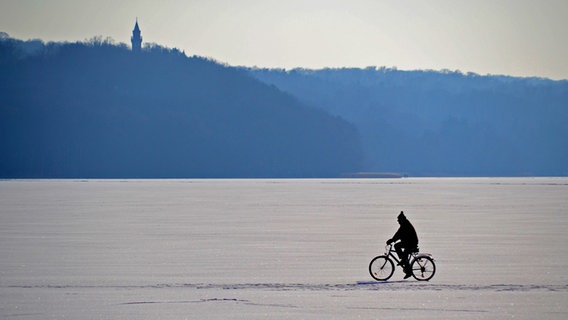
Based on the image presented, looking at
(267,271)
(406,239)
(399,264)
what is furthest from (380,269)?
(267,271)

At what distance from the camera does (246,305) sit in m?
15.5

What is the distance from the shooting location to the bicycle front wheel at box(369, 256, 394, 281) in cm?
1916

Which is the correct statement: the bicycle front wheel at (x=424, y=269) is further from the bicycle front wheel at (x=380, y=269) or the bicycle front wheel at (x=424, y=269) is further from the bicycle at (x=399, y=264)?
the bicycle front wheel at (x=380, y=269)

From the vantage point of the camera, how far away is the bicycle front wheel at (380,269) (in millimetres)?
19156

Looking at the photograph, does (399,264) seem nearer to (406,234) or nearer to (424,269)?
(424,269)

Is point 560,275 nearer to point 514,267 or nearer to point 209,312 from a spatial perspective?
point 514,267

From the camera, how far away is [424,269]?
19094 millimetres

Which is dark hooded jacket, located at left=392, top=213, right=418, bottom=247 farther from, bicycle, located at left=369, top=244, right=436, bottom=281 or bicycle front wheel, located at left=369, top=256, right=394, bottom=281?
bicycle front wheel, located at left=369, top=256, right=394, bottom=281

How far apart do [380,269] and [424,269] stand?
81 cm

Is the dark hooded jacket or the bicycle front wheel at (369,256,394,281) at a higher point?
the dark hooded jacket

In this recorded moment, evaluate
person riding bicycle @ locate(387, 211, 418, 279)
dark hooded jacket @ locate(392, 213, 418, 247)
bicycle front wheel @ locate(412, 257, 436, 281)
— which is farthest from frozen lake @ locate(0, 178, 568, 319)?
dark hooded jacket @ locate(392, 213, 418, 247)

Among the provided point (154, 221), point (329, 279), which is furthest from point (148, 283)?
point (154, 221)

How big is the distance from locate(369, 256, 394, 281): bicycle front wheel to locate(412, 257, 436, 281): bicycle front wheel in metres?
0.46

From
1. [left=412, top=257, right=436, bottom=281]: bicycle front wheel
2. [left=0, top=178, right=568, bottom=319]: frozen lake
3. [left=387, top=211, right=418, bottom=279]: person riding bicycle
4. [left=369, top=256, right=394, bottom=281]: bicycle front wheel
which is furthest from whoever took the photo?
[left=369, top=256, right=394, bottom=281]: bicycle front wheel
